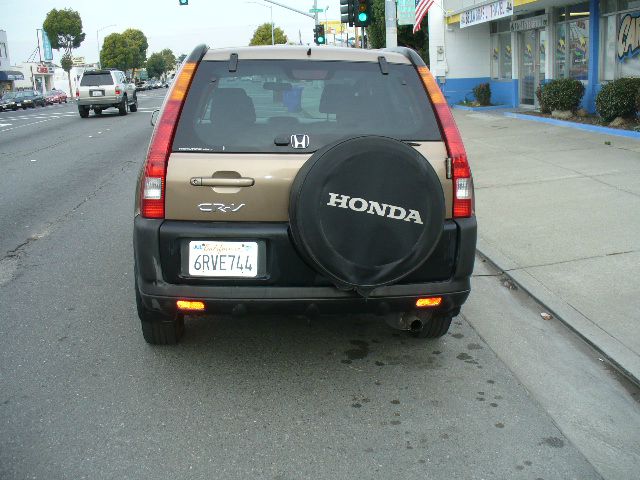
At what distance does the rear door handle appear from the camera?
377 centimetres

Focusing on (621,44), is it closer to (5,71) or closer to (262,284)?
(262,284)

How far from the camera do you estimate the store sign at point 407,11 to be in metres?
25.2

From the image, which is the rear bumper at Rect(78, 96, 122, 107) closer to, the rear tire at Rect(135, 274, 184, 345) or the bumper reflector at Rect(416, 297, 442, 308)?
the rear tire at Rect(135, 274, 184, 345)

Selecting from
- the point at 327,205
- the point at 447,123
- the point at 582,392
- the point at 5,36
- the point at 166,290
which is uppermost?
the point at 5,36

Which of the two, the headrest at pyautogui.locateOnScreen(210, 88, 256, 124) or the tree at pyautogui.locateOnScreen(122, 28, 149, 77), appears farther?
the tree at pyautogui.locateOnScreen(122, 28, 149, 77)

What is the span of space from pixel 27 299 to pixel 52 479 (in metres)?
2.86

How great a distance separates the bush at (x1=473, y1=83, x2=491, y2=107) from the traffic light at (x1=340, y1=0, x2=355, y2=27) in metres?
6.60

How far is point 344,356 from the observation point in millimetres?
4555

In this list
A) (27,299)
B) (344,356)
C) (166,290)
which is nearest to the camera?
(166,290)

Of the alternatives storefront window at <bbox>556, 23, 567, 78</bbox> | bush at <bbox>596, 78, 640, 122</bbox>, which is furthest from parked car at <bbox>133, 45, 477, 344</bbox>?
Answer: storefront window at <bbox>556, 23, 567, 78</bbox>

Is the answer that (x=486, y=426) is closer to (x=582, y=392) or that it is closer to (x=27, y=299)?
(x=582, y=392)

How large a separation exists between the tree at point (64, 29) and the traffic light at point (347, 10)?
79.8m

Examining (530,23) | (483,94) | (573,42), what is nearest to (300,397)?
(573,42)

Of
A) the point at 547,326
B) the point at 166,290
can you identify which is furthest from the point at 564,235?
the point at 166,290
